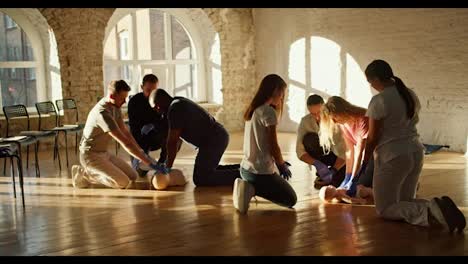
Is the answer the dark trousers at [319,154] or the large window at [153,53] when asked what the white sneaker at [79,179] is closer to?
the dark trousers at [319,154]

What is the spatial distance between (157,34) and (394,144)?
8677 millimetres

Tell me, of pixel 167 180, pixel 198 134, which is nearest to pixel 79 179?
pixel 167 180

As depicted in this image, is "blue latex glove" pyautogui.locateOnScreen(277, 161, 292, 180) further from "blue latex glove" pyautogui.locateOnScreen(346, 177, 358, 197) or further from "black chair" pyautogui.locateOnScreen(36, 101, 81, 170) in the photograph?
"black chair" pyautogui.locateOnScreen(36, 101, 81, 170)

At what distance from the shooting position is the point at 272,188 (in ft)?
16.9

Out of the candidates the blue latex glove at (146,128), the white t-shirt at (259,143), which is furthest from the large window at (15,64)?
the white t-shirt at (259,143)

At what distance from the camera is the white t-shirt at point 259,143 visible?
4.97m

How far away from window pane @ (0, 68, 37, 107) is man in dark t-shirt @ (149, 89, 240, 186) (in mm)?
5707

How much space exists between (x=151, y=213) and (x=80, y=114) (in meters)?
5.42

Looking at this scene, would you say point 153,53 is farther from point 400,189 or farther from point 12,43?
point 400,189

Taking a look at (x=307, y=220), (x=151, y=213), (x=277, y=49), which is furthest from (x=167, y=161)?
(x=277, y=49)

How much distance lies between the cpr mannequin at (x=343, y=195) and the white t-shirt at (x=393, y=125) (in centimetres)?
83

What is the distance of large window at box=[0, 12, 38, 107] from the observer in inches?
424

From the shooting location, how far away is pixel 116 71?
39.9 feet

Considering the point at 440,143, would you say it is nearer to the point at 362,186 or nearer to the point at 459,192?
the point at 459,192
